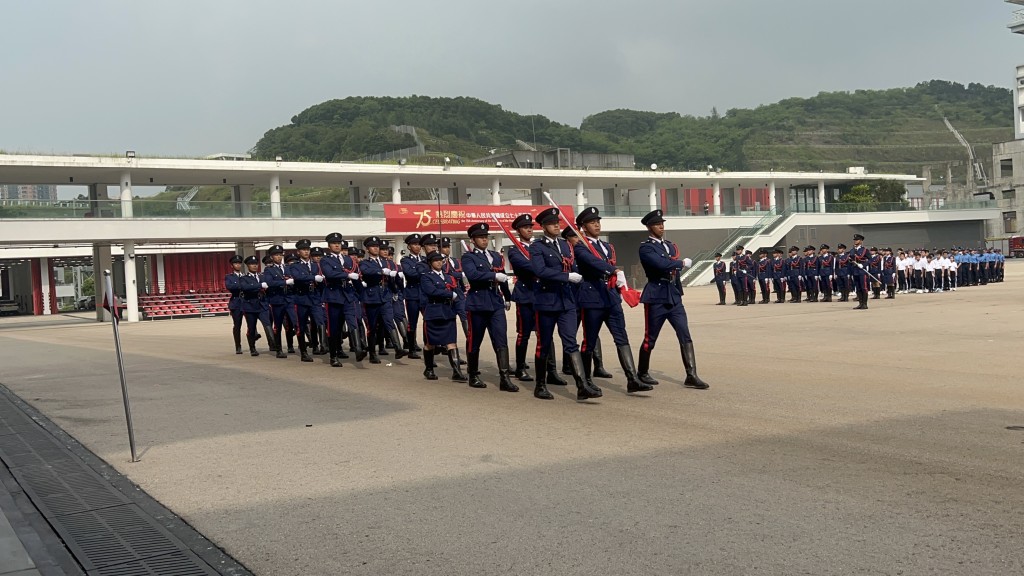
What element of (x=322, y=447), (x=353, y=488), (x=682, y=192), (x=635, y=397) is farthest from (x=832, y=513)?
(x=682, y=192)

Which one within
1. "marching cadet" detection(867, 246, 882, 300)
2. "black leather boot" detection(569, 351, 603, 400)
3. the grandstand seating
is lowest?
the grandstand seating

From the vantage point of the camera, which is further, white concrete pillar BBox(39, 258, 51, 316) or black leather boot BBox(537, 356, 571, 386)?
white concrete pillar BBox(39, 258, 51, 316)

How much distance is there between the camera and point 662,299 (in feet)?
33.4

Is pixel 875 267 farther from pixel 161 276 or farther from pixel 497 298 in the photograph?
pixel 161 276

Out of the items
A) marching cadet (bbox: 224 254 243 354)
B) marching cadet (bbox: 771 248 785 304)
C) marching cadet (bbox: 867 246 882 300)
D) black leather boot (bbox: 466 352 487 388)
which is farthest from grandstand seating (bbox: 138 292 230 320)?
black leather boot (bbox: 466 352 487 388)

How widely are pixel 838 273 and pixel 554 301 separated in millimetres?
19767

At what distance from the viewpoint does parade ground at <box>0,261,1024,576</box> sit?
4527mm

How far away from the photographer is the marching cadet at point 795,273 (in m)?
29.3

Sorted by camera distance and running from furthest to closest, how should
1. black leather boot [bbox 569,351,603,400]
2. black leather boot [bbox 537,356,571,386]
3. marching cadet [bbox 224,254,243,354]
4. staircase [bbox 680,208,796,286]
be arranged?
1. staircase [bbox 680,208,796,286]
2. marching cadet [bbox 224,254,243,354]
3. black leather boot [bbox 537,356,571,386]
4. black leather boot [bbox 569,351,603,400]

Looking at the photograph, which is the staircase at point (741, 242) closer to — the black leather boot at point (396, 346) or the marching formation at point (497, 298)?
the marching formation at point (497, 298)

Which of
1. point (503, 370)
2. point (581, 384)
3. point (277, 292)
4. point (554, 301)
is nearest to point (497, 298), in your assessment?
point (503, 370)

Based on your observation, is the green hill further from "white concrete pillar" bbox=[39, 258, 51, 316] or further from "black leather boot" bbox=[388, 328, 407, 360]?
"black leather boot" bbox=[388, 328, 407, 360]

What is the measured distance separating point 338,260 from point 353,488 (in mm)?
8640

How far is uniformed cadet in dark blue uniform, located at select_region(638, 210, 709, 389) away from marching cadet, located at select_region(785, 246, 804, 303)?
65.8 feet
